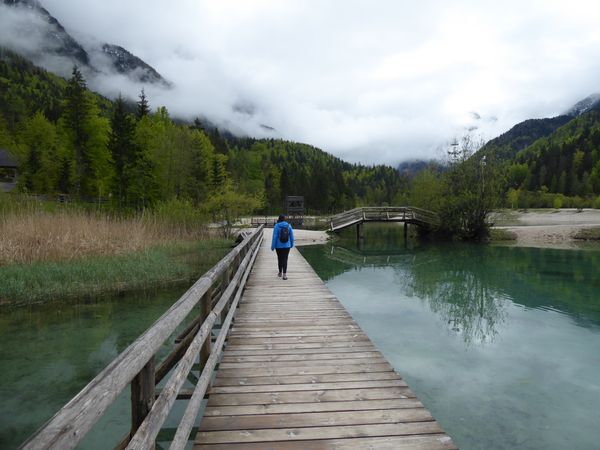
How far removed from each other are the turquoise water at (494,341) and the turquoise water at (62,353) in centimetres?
474

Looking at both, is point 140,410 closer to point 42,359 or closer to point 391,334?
point 42,359

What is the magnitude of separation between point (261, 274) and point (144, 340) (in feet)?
30.5

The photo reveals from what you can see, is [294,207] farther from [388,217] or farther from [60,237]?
[60,237]

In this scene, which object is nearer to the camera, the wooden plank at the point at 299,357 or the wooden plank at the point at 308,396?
the wooden plank at the point at 308,396

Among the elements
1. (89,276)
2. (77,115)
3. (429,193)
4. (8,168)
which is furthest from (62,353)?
(8,168)

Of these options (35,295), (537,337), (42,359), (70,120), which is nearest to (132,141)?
(70,120)

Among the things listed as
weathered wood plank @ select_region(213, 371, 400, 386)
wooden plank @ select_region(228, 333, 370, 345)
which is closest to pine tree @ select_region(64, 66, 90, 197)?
wooden plank @ select_region(228, 333, 370, 345)

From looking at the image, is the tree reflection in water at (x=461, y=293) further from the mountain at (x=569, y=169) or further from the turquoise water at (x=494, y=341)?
the mountain at (x=569, y=169)

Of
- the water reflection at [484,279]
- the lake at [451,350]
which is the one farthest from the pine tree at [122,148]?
the lake at [451,350]

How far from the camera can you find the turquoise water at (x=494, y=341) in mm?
4895

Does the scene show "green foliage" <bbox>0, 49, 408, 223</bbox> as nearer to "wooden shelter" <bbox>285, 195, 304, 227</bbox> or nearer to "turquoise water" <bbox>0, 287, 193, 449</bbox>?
"wooden shelter" <bbox>285, 195, 304, 227</bbox>

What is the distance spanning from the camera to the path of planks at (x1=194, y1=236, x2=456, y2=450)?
9.45 ft

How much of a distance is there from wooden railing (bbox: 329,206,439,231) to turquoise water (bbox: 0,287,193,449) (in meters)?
22.6

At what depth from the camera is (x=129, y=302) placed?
10.5 meters
